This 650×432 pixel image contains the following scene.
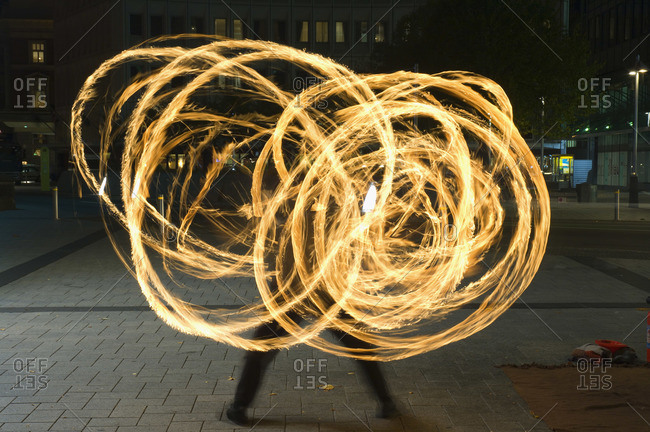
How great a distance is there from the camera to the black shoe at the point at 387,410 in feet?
16.9

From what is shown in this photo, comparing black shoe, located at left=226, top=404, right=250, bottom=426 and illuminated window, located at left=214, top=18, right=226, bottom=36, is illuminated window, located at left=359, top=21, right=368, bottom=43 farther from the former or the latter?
black shoe, located at left=226, top=404, right=250, bottom=426

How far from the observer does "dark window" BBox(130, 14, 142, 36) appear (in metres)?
61.9

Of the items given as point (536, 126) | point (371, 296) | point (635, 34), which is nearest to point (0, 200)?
point (371, 296)

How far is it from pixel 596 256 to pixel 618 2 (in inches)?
1616

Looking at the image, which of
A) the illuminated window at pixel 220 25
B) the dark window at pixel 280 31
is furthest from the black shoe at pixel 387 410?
the dark window at pixel 280 31

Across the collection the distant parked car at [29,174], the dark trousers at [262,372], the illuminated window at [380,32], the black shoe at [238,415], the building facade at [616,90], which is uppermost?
the illuminated window at [380,32]

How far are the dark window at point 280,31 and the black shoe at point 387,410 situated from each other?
62.6 meters

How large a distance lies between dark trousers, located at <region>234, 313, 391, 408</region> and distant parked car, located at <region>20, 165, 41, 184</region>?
5424 cm

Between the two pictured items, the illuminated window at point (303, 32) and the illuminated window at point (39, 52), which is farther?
the illuminated window at point (39, 52)

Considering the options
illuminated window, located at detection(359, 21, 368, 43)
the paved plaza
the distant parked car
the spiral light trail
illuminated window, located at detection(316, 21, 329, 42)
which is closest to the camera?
the paved plaza

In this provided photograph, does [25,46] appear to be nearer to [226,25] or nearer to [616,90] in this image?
[226,25]

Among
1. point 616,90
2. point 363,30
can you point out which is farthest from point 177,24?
point 616,90

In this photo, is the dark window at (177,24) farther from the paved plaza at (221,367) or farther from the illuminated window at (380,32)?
the paved plaza at (221,367)

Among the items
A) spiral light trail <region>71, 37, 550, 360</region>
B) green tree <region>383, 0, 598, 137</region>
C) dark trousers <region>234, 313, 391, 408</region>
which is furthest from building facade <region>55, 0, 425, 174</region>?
dark trousers <region>234, 313, 391, 408</region>
